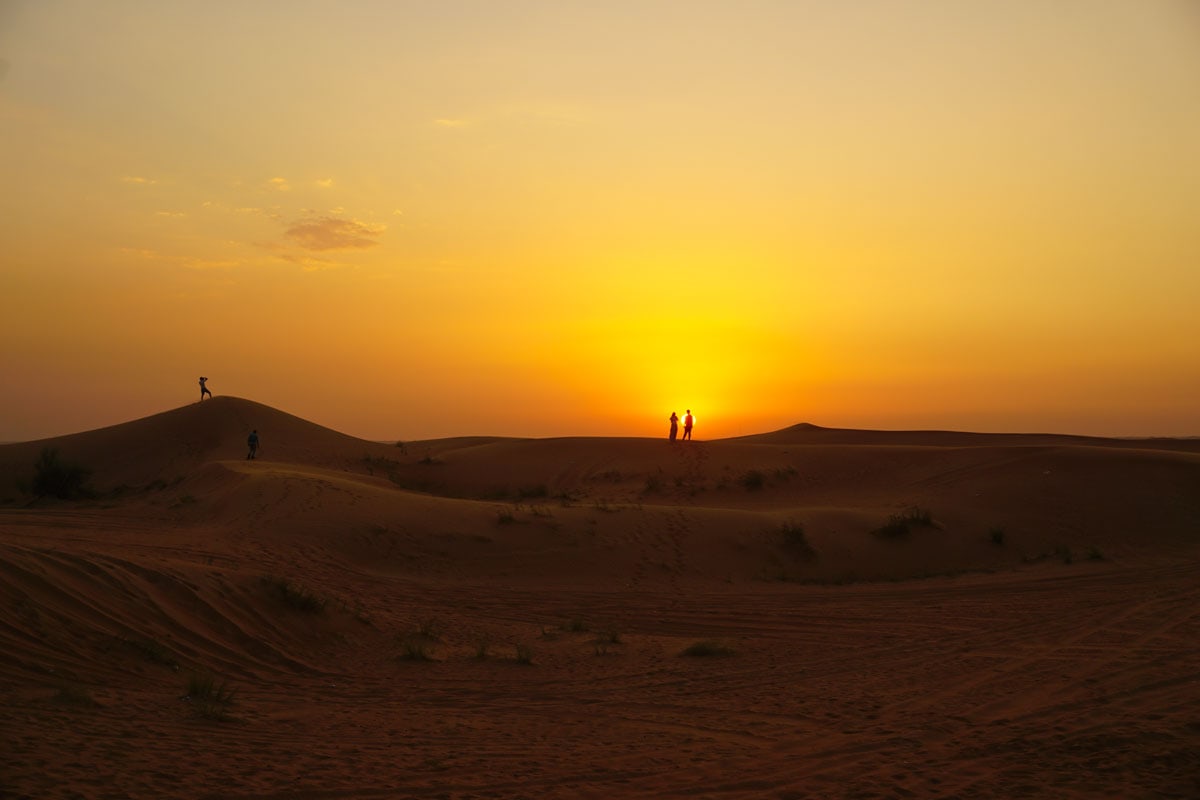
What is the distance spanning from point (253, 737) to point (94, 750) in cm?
141

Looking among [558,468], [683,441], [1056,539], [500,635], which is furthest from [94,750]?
[683,441]

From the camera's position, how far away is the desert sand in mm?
7871

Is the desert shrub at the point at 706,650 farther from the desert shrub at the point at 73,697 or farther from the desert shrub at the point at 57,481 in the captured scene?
the desert shrub at the point at 57,481

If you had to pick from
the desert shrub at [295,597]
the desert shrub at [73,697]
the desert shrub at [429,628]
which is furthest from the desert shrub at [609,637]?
the desert shrub at [73,697]

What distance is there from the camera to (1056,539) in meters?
25.1

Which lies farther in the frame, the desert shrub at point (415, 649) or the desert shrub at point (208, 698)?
the desert shrub at point (415, 649)

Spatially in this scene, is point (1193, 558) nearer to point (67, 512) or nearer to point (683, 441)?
point (683, 441)

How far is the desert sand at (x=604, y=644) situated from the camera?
310 inches

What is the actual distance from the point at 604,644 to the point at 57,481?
28.7 m

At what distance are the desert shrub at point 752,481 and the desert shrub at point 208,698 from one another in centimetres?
2599

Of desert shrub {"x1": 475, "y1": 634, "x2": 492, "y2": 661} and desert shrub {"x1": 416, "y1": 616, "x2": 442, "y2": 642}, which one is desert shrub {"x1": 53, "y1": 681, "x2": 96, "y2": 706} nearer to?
desert shrub {"x1": 475, "y1": 634, "x2": 492, "y2": 661}

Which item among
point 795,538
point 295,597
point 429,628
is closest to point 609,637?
point 429,628

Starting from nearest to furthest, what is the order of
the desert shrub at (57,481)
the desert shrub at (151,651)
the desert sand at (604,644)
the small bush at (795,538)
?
1. the desert sand at (604,644)
2. the desert shrub at (151,651)
3. the small bush at (795,538)
4. the desert shrub at (57,481)

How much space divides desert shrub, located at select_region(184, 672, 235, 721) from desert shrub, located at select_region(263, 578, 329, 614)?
4.07 m
